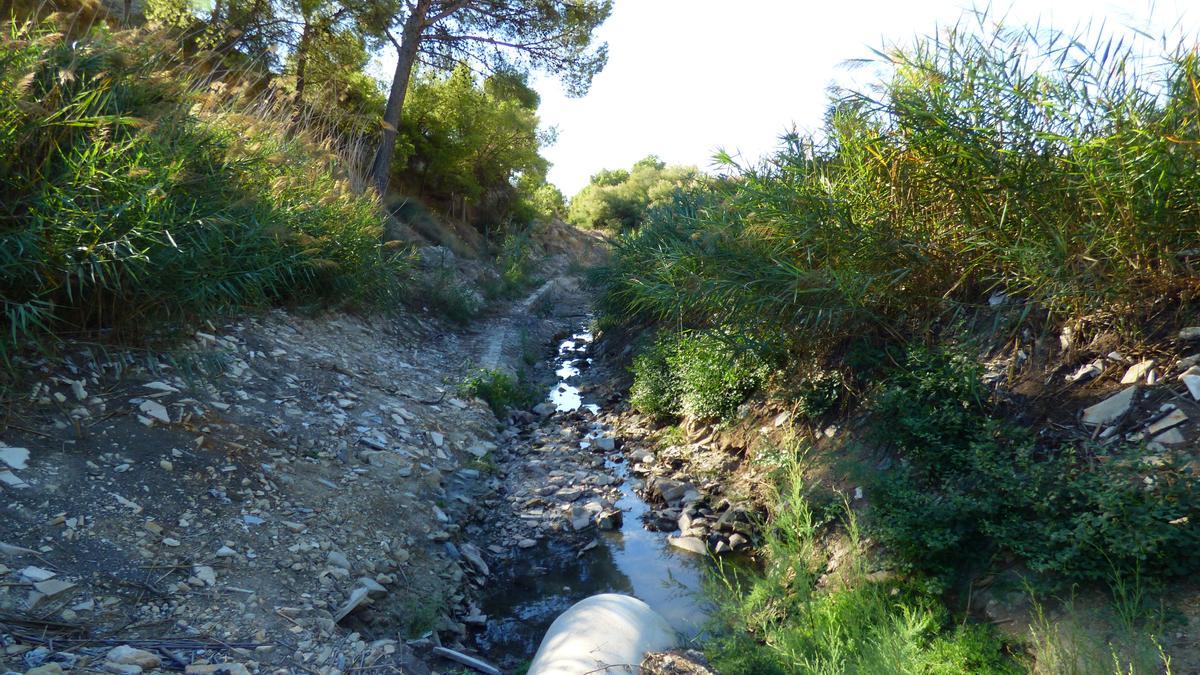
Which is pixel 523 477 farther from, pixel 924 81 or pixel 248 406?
pixel 924 81

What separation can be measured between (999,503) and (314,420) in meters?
4.46

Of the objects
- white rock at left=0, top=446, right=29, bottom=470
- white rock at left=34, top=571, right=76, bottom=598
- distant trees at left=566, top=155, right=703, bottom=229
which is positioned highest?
distant trees at left=566, top=155, right=703, bottom=229

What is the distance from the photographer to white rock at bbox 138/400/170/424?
167 inches

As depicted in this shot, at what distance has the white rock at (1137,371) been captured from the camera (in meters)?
3.58

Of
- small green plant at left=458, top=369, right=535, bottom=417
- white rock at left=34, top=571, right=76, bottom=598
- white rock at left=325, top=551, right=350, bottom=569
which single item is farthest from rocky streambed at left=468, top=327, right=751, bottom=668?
white rock at left=34, top=571, right=76, bottom=598

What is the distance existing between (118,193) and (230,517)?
187cm

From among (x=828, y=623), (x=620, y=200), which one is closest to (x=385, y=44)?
(x=828, y=623)

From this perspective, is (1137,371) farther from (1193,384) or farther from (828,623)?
(828,623)

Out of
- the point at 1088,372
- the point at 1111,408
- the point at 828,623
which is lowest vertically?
the point at 828,623

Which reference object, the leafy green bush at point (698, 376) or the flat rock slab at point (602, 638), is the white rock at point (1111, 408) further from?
the leafy green bush at point (698, 376)

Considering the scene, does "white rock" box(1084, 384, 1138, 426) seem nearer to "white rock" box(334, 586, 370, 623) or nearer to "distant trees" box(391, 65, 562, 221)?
"white rock" box(334, 586, 370, 623)

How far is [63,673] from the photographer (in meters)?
2.57

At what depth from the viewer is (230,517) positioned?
3.90 metres

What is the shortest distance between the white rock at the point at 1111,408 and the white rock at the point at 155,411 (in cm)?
499
